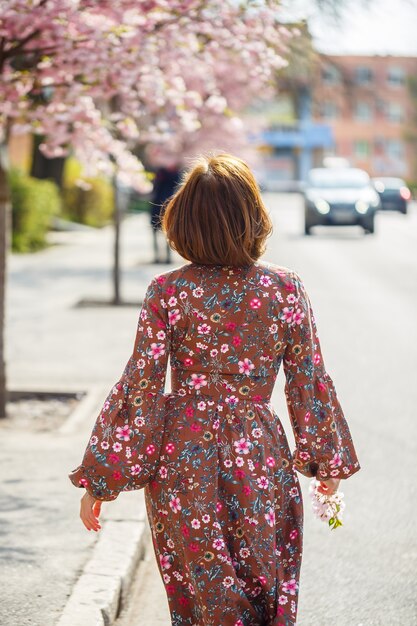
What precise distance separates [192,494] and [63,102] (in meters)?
4.69

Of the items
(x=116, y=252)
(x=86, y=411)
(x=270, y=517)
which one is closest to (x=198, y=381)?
(x=270, y=517)

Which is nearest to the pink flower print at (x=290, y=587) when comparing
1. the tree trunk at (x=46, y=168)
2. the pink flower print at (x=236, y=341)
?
the pink flower print at (x=236, y=341)

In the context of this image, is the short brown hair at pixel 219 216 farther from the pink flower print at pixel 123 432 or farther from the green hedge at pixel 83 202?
the green hedge at pixel 83 202

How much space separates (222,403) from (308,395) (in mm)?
251

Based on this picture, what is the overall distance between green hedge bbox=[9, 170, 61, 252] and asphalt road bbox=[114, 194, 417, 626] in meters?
8.36

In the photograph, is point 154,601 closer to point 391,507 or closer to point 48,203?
point 391,507

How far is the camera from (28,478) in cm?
578

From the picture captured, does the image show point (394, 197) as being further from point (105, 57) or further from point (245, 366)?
point (245, 366)

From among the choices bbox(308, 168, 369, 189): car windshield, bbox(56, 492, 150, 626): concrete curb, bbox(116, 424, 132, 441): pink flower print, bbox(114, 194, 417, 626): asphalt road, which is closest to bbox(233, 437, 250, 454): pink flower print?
bbox(116, 424, 132, 441): pink flower print

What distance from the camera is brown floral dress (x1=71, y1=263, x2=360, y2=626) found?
3.08 m

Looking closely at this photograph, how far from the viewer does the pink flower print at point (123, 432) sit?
3109 mm

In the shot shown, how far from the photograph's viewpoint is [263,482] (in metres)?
3.10

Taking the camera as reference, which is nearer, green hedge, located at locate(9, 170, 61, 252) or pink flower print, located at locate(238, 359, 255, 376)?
pink flower print, located at locate(238, 359, 255, 376)

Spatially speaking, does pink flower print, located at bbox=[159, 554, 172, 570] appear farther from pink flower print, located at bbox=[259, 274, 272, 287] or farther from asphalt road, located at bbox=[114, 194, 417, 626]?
asphalt road, located at bbox=[114, 194, 417, 626]
